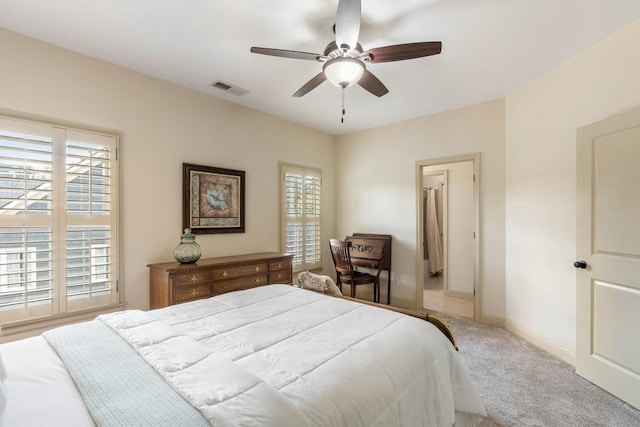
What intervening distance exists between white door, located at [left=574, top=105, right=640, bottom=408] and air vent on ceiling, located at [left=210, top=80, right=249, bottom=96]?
3.21 metres

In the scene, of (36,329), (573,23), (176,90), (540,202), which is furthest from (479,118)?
(36,329)

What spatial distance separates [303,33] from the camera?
7.32ft

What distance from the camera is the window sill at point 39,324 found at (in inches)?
86.1

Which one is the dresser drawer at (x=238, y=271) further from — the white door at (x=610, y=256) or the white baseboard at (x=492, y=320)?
the white door at (x=610, y=256)

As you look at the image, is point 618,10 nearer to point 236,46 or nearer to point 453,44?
point 453,44

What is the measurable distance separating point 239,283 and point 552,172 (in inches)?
133

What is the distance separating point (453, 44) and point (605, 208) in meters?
1.73

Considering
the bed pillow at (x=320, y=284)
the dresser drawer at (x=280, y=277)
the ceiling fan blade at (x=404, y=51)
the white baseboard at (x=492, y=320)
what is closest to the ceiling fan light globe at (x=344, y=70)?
the ceiling fan blade at (x=404, y=51)

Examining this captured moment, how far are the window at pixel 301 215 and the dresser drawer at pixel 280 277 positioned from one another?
0.62m

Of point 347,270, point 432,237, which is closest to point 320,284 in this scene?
point 347,270

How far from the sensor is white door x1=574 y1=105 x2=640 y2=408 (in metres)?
2.05

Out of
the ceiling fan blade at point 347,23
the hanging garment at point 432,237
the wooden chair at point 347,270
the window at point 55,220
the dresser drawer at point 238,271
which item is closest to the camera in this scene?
the ceiling fan blade at point 347,23

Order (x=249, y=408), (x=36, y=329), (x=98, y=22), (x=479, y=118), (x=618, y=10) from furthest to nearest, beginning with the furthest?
(x=479, y=118) < (x=36, y=329) < (x=98, y=22) < (x=618, y=10) < (x=249, y=408)

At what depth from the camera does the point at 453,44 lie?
2.36m
